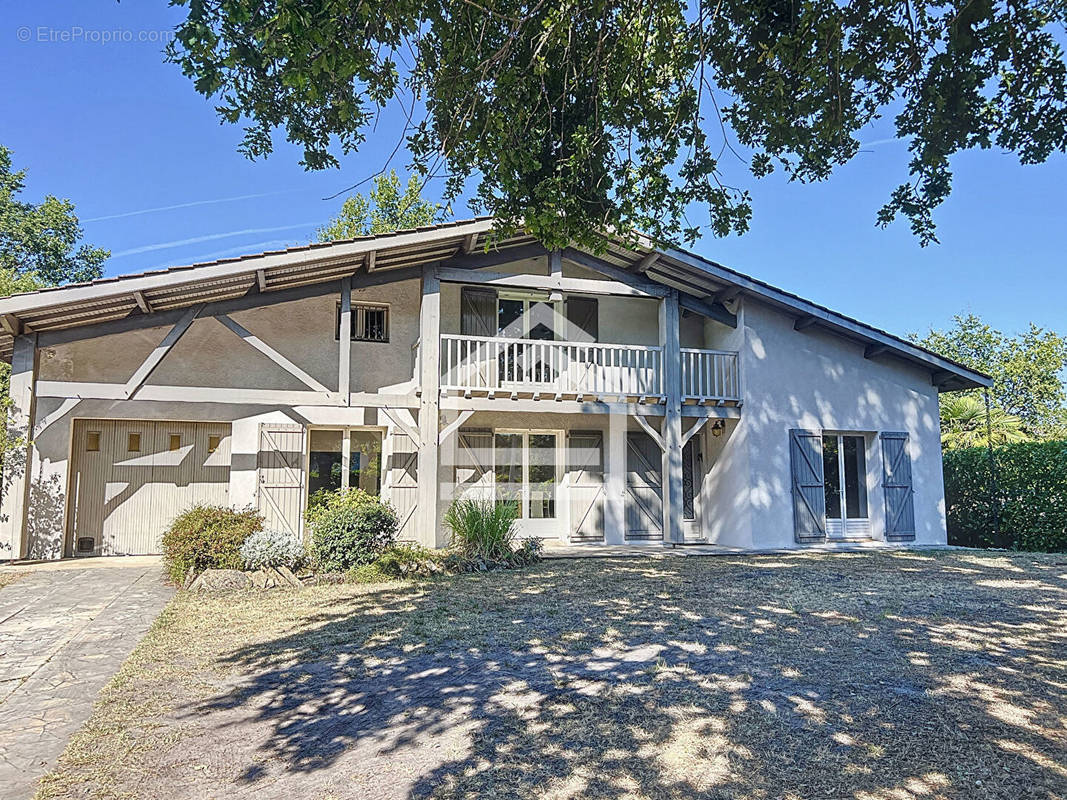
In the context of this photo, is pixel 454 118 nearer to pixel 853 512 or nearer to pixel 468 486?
pixel 468 486

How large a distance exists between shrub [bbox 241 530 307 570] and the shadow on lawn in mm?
1575

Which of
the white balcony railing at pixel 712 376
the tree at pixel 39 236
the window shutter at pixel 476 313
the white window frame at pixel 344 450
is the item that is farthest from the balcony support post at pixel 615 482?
the tree at pixel 39 236

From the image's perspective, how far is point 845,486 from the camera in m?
13.0

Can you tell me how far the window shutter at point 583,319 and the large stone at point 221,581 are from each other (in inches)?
287

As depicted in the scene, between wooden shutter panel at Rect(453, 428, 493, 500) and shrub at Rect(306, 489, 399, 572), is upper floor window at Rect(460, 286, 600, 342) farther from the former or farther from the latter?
shrub at Rect(306, 489, 399, 572)

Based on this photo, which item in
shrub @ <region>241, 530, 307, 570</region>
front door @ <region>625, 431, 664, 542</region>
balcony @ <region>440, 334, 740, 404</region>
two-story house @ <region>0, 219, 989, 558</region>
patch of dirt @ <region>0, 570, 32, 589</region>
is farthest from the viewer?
front door @ <region>625, 431, 664, 542</region>

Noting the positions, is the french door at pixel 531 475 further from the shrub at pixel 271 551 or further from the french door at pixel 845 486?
the french door at pixel 845 486

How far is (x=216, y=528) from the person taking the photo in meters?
8.73

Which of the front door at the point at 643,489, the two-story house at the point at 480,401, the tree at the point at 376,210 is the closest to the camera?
the two-story house at the point at 480,401

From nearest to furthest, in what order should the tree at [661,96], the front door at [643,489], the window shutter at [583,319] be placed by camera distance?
1. the tree at [661,96]
2. the front door at [643,489]
3. the window shutter at [583,319]

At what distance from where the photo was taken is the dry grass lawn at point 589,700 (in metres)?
3.15

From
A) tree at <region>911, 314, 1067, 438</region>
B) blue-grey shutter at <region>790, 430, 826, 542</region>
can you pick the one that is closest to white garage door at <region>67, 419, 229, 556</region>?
blue-grey shutter at <region>790, 430, 826, 542</region>

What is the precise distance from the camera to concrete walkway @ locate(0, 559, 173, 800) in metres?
3.60

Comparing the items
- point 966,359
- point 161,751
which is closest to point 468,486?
point 161,751
